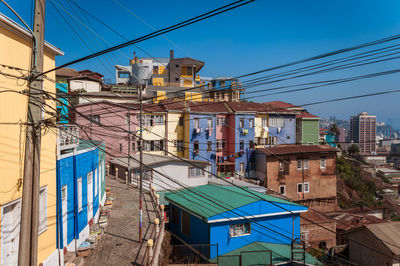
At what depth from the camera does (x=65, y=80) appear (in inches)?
1510

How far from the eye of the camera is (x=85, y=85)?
1542 inches

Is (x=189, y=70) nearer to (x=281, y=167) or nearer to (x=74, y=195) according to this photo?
(x=281, y=167)

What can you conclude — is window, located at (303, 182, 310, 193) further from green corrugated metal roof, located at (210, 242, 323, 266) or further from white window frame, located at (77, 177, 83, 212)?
white window frame, located at (77, 177, 83, 212)

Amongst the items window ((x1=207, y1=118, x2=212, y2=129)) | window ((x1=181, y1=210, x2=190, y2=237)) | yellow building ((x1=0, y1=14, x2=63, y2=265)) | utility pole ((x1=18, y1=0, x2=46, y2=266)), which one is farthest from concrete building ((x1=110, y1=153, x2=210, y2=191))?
utility pole ((x1=18, y1=0, x2=46, y2=266))

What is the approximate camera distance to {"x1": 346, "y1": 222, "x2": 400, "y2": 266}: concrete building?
1533 centimetres

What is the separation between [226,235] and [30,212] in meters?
12.1

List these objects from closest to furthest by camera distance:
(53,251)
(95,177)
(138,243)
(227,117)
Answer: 1. (53,251)
2. (138,243)
3. (95,177)
4. (227,117)

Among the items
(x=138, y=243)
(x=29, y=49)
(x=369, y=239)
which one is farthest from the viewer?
(x=369, y=239)

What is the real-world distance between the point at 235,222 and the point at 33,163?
12412 millimetres

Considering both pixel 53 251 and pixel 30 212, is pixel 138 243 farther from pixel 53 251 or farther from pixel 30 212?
pixel 30 212

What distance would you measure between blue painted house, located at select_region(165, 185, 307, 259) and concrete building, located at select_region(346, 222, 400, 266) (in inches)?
153

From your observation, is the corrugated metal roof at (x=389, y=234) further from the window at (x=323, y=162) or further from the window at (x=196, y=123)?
the window at (x=196, y=123)

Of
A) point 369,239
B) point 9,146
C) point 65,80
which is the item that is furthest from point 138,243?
point 65,80

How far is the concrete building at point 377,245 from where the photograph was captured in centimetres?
1533
